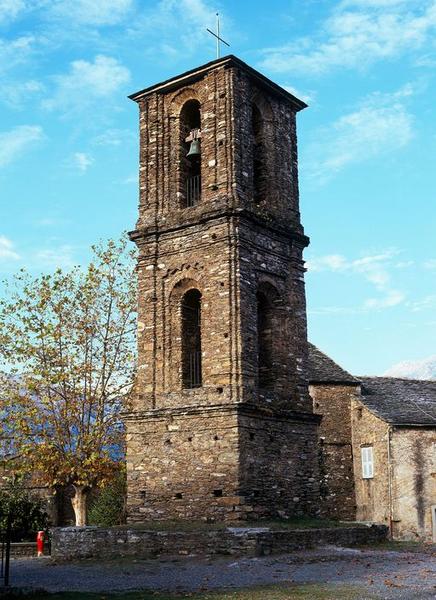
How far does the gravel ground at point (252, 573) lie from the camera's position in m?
12.2

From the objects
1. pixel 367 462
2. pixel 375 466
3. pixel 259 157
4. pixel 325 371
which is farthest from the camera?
pixel 325 371

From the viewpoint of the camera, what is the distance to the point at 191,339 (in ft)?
67.6

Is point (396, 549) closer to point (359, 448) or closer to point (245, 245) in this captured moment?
point (245, 245)

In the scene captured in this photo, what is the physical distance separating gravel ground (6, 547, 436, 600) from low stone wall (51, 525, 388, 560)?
32cm

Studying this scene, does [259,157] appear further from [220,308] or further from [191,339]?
[191,339]

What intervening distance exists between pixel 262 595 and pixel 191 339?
33.4ft

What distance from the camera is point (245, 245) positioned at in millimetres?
19812

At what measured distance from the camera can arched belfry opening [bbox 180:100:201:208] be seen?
21.5 metres

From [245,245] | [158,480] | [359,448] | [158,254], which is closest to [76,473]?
[158,480]

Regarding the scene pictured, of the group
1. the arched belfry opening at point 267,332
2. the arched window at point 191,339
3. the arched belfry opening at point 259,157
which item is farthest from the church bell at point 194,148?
the arched belfry opening at point 267,332

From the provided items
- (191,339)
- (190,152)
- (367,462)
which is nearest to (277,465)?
(191,339)

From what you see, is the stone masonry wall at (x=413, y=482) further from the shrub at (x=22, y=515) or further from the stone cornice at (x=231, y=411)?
the shrub at (x=22, y=515)

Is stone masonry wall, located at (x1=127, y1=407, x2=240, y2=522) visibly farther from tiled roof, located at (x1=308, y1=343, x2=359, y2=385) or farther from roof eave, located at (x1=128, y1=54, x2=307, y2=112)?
tiled roof, located at (x1=308, y1=343, x2=359, y2=385)

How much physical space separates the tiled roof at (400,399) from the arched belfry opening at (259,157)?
416 inches
